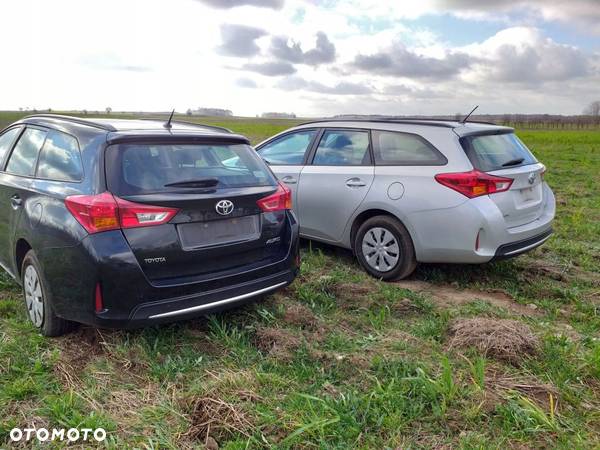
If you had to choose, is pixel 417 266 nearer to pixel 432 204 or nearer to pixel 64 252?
pixel 432 204

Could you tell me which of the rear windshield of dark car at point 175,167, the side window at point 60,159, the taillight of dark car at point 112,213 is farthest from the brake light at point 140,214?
the side window at point 60,159

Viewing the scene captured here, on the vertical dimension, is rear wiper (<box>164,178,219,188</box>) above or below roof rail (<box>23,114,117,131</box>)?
below

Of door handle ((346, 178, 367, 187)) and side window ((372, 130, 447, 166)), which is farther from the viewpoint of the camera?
door handle ((346, 178, 367, 187))

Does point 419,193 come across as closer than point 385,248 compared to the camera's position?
Yes

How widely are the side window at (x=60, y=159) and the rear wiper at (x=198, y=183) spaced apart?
2.09ft

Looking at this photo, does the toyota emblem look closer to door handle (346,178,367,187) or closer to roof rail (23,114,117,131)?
Result: roof rail (23,114,117,131)

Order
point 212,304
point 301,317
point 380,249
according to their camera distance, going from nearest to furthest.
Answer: point 212,304 → point 301,317 → point 380,249

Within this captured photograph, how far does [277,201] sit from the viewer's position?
3.85 metres

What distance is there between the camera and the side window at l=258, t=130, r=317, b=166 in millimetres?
5973

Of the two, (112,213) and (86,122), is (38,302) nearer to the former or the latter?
(112,213)

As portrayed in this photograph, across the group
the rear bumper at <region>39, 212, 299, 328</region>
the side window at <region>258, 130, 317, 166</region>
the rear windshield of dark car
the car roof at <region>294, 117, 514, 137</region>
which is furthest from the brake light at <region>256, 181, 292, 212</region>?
the side window at <region>258, 130, 317, 166</region>

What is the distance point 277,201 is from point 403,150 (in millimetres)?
1791

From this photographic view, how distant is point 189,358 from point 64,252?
107 cm

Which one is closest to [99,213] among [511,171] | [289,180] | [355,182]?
[355,182]
